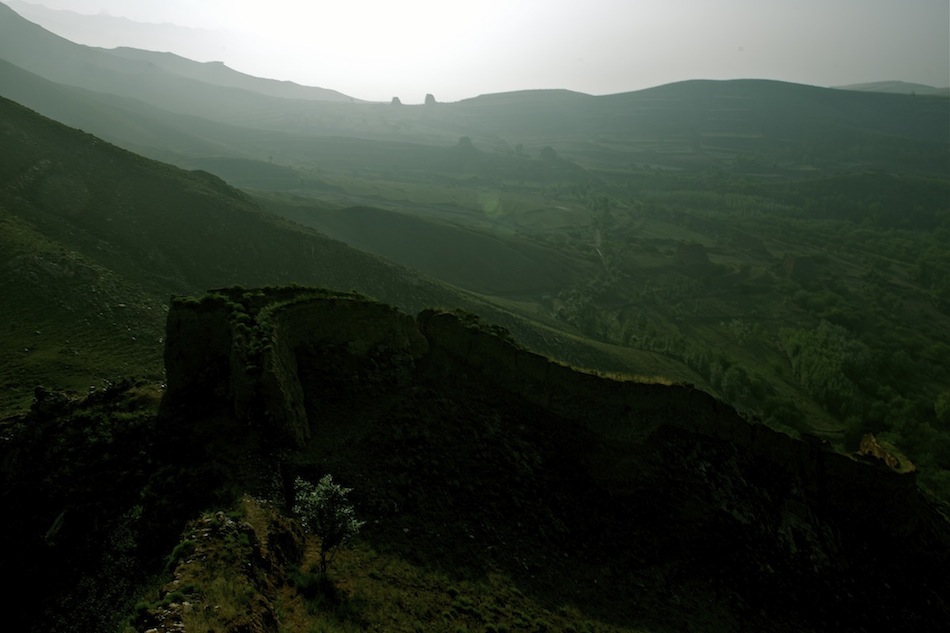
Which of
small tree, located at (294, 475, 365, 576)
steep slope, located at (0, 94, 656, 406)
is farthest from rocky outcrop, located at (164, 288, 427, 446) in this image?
steep slope, located at (0, 94, 656, 406)

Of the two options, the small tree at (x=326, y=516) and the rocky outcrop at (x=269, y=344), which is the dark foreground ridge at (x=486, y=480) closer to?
the rocky outcrop at (x=269, y=344)

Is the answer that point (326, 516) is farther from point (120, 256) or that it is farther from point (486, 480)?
point (120, 256)

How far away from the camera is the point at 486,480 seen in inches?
661

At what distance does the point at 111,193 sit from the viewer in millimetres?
48562

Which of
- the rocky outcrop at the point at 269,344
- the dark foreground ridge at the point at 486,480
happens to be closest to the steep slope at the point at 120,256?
the rocky outcrop at the point at 269,344

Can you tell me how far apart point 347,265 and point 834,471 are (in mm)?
44293

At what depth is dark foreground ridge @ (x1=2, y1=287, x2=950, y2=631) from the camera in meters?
13.2

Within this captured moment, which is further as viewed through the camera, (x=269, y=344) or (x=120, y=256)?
(x=120, y=256)

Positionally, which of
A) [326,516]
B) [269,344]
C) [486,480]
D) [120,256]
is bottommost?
[486,480]

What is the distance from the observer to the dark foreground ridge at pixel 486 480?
13164 mm

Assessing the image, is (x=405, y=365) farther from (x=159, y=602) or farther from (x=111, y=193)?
(x=111, y=193)

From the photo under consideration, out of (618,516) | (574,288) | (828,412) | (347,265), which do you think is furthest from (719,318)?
(618,516)

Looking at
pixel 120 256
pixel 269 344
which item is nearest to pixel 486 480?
pixel 269 344

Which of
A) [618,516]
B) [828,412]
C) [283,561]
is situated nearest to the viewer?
[283,561]
